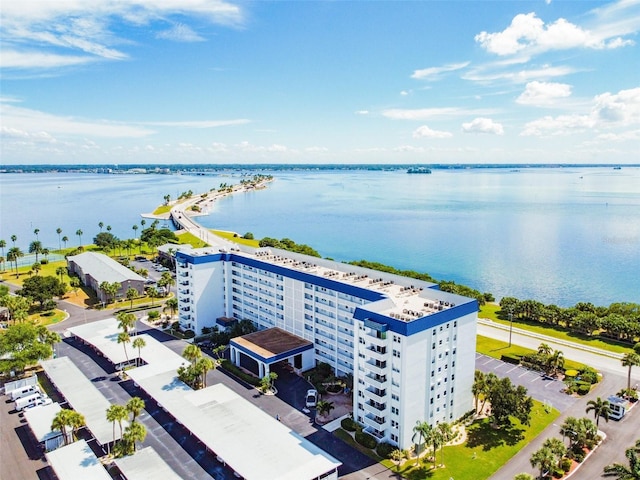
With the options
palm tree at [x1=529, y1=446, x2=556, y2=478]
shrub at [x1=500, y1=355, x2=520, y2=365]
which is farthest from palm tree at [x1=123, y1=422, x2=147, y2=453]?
shrub at [x1=500, y1=355, x2=520, y2=365]

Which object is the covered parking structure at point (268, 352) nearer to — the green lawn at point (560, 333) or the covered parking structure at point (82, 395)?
the covered parking structure at point (82, 395)

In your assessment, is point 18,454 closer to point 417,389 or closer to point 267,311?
point 267,311

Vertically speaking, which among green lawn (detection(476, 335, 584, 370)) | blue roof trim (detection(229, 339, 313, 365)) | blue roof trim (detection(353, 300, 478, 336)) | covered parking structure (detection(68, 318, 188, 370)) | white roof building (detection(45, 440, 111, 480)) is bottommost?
green lawn (detection(476, 335, 584, 370))

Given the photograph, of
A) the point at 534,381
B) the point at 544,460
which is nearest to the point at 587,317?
the point at 534,381

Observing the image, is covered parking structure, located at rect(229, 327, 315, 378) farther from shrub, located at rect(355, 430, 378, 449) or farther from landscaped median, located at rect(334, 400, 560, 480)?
shrub, located at rect(355, 430, 378, 449)

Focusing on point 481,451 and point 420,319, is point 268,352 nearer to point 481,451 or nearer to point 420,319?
point 420,319

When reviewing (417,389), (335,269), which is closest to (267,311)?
(335,269)

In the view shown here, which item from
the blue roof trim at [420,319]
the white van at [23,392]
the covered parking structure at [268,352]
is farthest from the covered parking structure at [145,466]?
the blue roof trim at [420,319]
